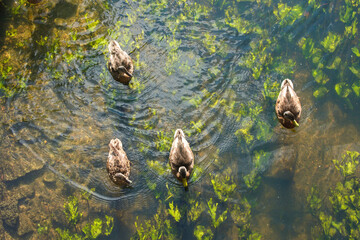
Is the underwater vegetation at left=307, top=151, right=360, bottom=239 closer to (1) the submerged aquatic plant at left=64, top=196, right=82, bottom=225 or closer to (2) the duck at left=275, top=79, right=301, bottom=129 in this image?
(2) the duck at left=275, top=79, right=301, bottom=129

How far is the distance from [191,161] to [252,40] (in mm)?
3255

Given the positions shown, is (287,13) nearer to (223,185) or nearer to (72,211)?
(223,185)

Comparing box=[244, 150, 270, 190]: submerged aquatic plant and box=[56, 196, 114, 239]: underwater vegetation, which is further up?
box=[244, 150, 270, 190]: submerged aquatic plant

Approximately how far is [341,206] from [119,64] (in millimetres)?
4870

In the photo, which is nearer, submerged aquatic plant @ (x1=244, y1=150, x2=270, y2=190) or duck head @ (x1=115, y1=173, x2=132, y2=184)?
→ duck head @ (x1=115, y1=173, x2=132, y2=184)

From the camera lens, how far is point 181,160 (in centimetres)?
554

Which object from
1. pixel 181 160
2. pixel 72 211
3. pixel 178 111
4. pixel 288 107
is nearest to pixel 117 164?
pixel 181 160

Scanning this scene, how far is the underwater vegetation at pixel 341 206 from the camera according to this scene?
5723 mm

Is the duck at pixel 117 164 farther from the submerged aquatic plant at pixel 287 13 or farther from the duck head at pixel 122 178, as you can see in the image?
the submerged aquatic plant at pixel 287 13

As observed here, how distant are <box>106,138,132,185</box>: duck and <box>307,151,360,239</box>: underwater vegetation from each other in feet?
11.0

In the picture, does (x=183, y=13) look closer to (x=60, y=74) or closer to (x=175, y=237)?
(x=60, y=74)

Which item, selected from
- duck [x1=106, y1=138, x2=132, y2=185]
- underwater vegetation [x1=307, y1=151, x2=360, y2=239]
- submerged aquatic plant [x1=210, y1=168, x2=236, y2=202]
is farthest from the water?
duck [x1=106, y1=138, x2=132, y2=185]

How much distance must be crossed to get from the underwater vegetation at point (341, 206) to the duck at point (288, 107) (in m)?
1.13

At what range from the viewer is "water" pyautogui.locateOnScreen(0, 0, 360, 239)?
5.88 m
